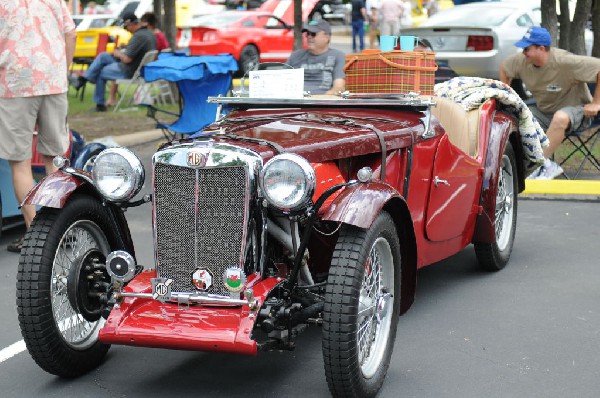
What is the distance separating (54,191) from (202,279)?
2.57ft

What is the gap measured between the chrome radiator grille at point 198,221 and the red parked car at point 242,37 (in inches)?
658

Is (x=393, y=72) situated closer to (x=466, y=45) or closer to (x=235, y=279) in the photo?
(x=235, y=279)

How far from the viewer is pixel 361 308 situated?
4.11m

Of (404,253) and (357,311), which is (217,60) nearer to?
(404,253)

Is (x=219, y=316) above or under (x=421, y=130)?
under

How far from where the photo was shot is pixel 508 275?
6.32m

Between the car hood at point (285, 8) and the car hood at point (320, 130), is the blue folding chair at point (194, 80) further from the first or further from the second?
the car hood at point (285, 8)

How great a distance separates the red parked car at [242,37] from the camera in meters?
21.5

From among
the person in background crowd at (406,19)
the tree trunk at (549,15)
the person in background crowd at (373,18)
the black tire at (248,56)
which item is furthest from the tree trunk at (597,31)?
the person in background crowd at (406,19)

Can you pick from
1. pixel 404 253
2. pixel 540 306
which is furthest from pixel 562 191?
pixel 404 253

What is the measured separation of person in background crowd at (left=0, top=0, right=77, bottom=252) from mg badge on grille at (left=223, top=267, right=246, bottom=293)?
3.09 m

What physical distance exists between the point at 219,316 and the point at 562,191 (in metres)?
5.51

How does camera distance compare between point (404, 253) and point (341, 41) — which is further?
point (341, 41)

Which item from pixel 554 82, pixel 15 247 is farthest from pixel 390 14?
pixel 15 247
